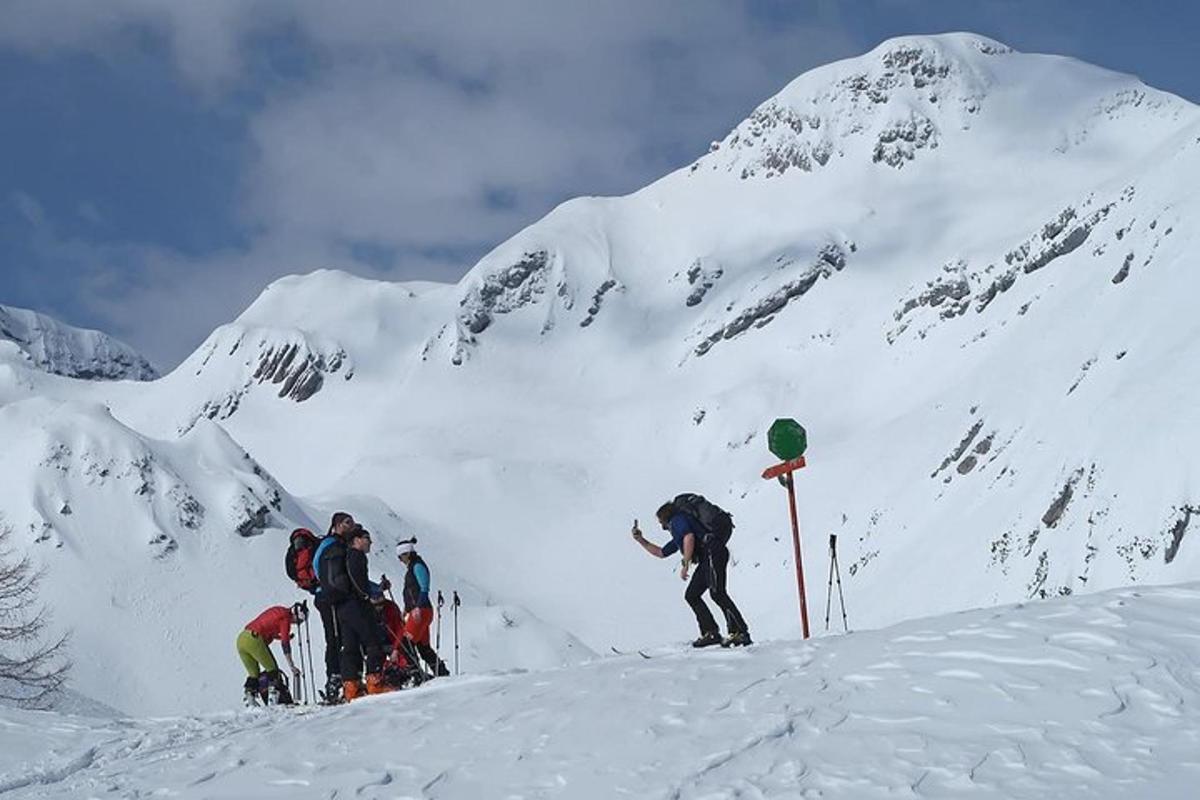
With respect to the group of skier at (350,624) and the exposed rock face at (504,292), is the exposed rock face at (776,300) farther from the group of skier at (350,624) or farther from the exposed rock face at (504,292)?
the group of skier at (350,624)

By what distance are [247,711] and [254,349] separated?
440 feet

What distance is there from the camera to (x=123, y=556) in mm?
52219

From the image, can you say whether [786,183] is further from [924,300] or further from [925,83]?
[924,300]

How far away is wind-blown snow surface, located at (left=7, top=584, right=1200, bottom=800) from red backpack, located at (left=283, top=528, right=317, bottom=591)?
111 inches

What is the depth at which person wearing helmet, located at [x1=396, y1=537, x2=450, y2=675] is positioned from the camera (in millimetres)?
A: 14406

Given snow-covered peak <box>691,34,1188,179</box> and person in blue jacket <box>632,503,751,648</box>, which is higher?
snow-covered peak <box>691,34,1188,179</box>

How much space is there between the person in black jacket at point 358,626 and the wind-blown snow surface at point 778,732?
1494 millimetres

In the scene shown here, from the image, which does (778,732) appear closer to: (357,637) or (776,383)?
(357,637)

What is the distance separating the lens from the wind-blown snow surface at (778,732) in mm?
7207

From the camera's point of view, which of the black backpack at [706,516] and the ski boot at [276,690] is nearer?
the black backpack at [706,516]

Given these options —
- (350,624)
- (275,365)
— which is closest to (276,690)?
(350,624)

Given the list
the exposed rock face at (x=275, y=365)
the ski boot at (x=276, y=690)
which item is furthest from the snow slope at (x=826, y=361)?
the ski boot at (x=276, y=690)

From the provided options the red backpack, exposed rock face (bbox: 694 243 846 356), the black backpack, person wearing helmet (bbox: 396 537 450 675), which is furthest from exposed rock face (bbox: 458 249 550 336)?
the black backpack

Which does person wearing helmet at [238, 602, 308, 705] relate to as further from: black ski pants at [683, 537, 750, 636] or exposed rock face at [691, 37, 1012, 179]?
exposed rock face at [691, 37, 1012, 179]
